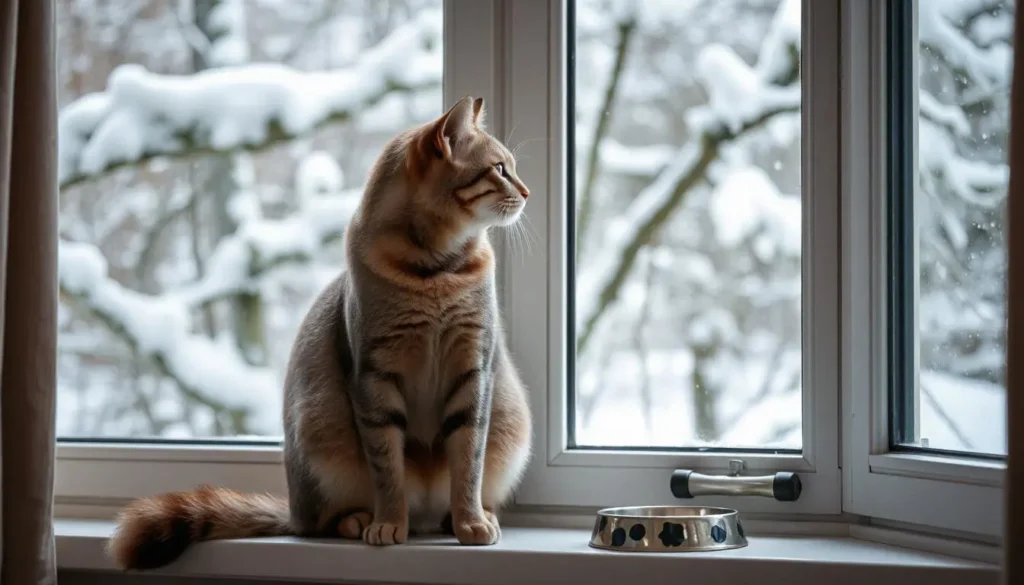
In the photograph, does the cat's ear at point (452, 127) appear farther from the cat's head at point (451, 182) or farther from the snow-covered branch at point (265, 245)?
the snow-covered branch at point (265, 245)

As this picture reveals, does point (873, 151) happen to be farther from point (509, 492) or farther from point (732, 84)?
point (509, 492)

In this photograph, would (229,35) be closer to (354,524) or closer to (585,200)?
(585,200)

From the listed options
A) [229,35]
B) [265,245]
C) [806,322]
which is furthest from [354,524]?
[229,35]

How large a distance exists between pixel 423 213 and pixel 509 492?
44cm

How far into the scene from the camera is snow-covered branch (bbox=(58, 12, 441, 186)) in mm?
1776

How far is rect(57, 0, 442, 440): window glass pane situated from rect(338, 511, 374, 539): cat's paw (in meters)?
0.40

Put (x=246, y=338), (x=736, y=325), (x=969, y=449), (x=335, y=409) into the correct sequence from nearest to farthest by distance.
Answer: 1. (x=969, y=449)
2. (x=335, y=409)
3. (x=736, y=325)
4. (x=246, y=338)

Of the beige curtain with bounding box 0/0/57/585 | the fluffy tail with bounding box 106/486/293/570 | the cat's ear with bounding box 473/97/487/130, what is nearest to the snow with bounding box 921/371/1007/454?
the cat's ear with bounding box 473/97/487/130

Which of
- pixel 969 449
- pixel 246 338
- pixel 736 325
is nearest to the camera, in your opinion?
pixel 969 449

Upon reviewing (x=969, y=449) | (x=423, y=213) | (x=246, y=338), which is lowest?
(x=969, y=449)

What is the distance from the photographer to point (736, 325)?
1.62 meters

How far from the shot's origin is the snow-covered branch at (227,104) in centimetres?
178

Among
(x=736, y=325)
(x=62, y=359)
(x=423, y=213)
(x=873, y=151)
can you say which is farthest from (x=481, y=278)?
(x=62, y=359)

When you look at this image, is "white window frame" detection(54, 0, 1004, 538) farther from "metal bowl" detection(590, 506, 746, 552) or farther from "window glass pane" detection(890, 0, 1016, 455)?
"metal bowl" detection(590, 506, 746, 552)
